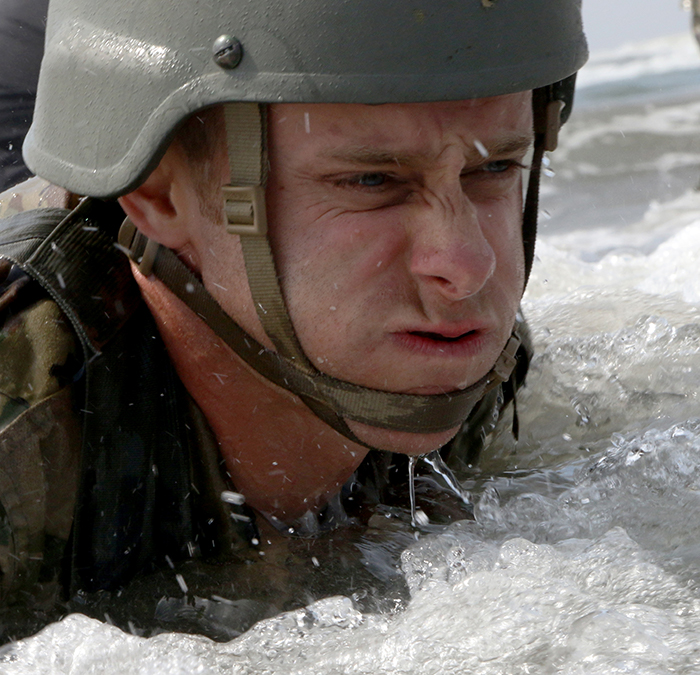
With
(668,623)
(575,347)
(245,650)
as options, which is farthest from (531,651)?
(575,347)

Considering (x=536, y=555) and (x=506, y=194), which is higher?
(x=506, y=194)

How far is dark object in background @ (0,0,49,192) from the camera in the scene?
14.6 feet

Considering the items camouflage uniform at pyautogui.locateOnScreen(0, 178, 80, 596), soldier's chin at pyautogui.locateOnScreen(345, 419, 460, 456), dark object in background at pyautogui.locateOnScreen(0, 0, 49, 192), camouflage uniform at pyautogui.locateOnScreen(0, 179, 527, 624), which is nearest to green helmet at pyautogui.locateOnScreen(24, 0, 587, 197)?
camouflage uniform at pyautogui.locateOnScreen(0, 179, 527, 624)

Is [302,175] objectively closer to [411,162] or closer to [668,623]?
[411,162]

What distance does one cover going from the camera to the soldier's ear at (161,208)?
9.02 feet

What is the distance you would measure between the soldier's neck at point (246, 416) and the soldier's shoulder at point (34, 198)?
39 cm

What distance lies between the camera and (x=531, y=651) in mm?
2334

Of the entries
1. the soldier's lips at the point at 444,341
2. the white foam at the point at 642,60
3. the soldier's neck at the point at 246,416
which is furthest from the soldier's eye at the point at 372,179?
the white foam at the point at 642,60

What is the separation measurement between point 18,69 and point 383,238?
258cm

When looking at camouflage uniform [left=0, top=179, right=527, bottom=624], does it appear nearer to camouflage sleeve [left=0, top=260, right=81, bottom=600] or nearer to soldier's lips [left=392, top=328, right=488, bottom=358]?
camouflage sleeve [left=0, top=260, right=81, bottom=600]

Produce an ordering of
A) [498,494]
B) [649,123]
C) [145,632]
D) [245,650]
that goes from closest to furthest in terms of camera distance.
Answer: [245,650], [145,632], [498,494], [649,123]

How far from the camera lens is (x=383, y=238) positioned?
2.50 metres

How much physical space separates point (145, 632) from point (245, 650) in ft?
1.01

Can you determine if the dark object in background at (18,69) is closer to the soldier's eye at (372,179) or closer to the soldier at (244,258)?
the soldier at (244,258)
